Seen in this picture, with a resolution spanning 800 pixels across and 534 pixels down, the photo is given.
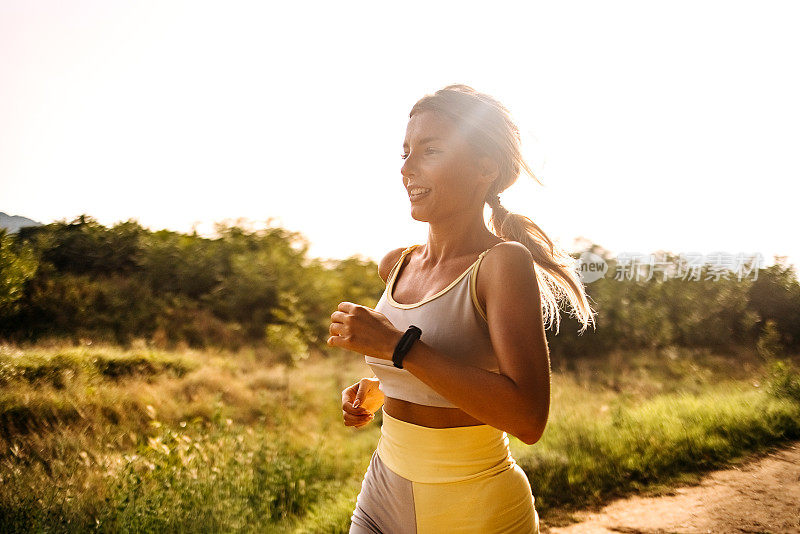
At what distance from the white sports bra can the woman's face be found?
20cm

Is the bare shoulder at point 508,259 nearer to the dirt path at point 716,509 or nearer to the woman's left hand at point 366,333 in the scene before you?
the woman's left hand at point 366,333

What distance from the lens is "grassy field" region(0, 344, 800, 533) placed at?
12.7ft

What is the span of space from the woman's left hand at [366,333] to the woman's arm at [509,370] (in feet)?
0.17

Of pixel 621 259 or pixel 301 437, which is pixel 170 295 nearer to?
pixel 301 437

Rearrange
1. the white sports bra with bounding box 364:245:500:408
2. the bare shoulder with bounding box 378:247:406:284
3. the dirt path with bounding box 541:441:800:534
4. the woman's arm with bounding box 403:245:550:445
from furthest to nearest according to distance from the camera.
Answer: the dirt path with bounding box 541:441:800:534
the bare shoulder with bounding box 378:247:406:284
the white sports bra with bounding box 364:245:500:408
the woman's arm with bounding box 403:245:550:445

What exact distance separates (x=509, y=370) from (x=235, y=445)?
14.1ft

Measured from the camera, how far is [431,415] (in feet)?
5.13

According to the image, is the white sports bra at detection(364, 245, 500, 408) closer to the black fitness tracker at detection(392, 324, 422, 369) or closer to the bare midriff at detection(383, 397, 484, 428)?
the bare midriff at detection(383, 397, 484, 428)

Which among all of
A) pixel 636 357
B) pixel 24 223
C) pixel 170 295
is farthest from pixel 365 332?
pixel 636 357

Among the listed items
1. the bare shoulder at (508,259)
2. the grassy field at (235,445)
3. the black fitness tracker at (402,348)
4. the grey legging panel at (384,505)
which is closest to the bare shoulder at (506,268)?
the bare shoulder at (508,259)

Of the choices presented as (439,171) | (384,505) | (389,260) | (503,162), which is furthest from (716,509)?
(439,171)

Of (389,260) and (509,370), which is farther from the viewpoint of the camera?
(389,260)

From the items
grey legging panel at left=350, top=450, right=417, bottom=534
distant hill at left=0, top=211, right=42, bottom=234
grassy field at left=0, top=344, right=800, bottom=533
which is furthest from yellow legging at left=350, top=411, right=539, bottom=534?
distant hill at left=0, top=211, right=42, bottom=234

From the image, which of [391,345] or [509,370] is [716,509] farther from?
[391,345]
